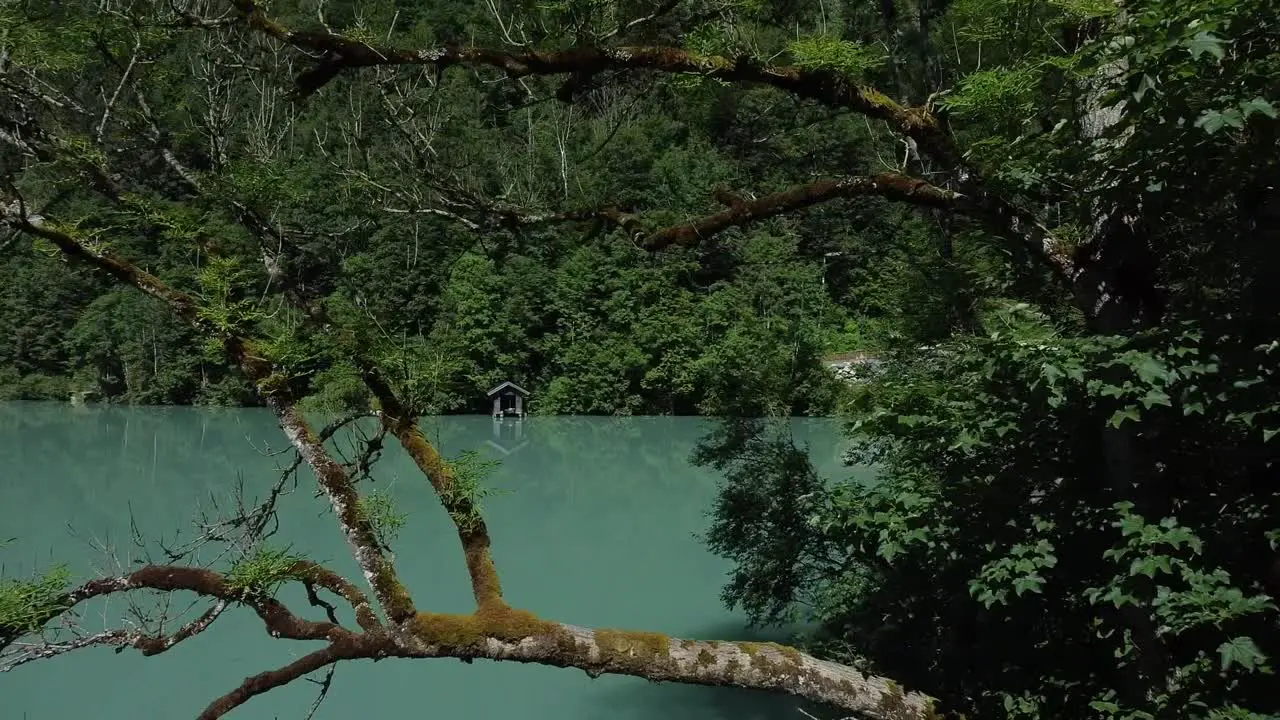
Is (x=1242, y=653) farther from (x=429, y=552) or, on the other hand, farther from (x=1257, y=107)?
(x=429, y=552)

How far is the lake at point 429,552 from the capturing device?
6.36 meters

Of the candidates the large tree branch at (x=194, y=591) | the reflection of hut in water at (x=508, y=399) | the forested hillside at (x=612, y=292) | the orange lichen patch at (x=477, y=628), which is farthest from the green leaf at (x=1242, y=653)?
the reflection of hut in water at (x=508, y=399)

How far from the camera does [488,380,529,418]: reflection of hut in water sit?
23.1 m

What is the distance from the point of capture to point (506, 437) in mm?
20469

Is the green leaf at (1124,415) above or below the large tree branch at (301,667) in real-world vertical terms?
above

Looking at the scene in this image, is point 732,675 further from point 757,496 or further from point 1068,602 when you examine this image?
point 757,496

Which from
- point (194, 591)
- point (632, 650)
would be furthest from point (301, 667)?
point (632, 650)

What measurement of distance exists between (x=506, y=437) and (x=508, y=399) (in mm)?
3658

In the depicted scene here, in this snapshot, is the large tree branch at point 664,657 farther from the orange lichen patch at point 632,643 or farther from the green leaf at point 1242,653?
the green leaf at point 1242,653

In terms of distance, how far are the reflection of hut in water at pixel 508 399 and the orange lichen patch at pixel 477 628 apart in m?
19.8

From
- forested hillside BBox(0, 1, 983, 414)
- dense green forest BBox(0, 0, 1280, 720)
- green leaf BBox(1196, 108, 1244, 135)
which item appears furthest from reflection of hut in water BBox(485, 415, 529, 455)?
green leaf BBox(1196, 108, 1244, 135)

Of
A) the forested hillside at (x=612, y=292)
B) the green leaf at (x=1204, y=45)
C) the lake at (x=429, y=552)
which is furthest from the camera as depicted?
the forested hillside at (x=612, y=292)

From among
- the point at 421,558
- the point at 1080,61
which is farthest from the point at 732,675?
the point at 421,558

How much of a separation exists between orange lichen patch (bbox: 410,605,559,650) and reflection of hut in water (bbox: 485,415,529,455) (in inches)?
581
